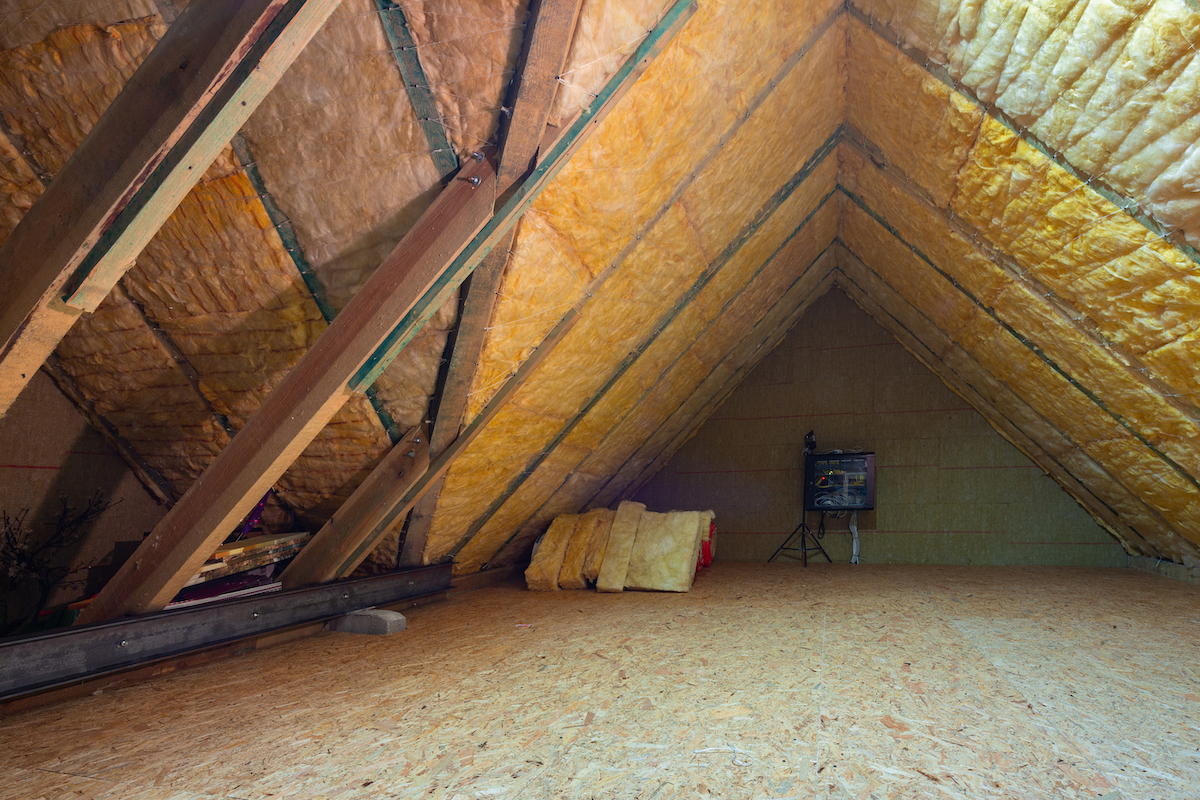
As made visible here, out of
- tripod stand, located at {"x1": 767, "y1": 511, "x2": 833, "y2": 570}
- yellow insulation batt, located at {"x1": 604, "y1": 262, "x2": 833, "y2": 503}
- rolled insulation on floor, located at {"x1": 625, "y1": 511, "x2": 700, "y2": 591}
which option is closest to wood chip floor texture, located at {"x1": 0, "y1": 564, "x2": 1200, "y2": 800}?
rolled insulation on floor, located at {"x1": 625, "y1": 511, "x2": 700, "y2": 591}

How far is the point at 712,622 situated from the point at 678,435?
315 centimetres

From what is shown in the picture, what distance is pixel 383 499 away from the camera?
302 cm

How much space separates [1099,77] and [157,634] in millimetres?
3632

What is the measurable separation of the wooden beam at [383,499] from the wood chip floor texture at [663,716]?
36 centimetres

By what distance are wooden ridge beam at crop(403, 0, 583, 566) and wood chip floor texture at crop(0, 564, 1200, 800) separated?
1088mm

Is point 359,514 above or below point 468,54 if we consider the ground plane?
below

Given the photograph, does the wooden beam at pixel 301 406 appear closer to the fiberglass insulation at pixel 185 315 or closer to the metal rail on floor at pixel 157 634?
the metal rail on floor at pixel 157 634

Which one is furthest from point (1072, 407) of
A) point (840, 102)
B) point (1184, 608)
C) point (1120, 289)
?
point (840, 102)

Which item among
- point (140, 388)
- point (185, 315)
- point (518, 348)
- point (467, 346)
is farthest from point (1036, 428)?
point (140, 388)

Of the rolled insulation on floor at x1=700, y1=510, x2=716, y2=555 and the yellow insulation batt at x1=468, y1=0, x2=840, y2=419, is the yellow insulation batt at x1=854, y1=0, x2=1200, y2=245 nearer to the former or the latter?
the yellow insulation batt at x1=468, y1=0, x2=840, y2=419

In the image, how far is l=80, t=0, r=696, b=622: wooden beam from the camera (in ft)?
6.88

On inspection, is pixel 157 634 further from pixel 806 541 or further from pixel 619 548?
pixel 806 541

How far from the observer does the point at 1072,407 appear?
393 cm

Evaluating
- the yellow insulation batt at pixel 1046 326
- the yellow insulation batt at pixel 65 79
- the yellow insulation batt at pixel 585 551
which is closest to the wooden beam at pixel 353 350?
the yellow insulation batt at pixel 65 79
